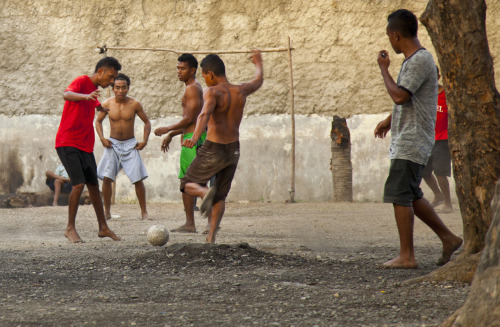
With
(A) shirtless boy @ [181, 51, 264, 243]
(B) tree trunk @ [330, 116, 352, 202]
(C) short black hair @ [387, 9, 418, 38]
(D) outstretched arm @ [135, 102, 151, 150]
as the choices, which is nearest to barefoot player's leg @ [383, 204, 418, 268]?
(C) short black hair @ [387, 9, 418, 38]

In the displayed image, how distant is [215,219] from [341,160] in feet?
20.1

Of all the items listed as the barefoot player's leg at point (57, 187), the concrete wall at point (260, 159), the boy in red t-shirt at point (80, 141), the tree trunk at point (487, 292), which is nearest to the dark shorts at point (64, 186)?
the barefoot player's leg at point (57, 187)

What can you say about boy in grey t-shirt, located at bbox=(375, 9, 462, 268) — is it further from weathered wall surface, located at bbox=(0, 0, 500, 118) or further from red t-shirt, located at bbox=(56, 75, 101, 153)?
weathered wall surface, located at bbox=(0, 0, 500, 118)

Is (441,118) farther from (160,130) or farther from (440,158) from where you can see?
(160,130)

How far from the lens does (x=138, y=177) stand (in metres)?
9.34

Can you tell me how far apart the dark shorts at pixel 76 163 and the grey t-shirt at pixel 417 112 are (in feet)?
11.0

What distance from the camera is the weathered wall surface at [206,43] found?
12734 mm

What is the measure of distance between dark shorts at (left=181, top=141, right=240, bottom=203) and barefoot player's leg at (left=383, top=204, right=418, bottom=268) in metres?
1.90

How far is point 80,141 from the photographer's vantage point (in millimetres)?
6961

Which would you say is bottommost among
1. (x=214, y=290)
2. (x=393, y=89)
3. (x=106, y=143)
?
→ (x=214, y=290)

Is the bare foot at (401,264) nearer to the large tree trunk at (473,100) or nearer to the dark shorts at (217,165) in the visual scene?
the large tree trunk at (473,100)

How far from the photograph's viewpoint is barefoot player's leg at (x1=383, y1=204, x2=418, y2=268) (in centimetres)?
472

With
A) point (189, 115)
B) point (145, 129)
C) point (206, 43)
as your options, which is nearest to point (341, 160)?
point (206, 43)

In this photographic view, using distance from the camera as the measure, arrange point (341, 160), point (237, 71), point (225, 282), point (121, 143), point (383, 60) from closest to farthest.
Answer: point (225, 282)
point (383, 60)
point (121, 143)
point (341, 160)
point (237, 71)
